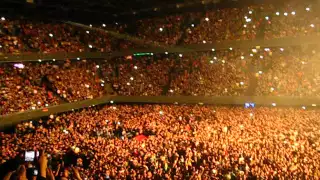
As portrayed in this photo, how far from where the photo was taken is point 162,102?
21.3m

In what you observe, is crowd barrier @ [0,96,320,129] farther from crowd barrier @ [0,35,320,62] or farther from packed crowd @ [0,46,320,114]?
crowd barrier @ [0,35,320,62]

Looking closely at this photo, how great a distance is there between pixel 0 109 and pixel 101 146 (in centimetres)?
724

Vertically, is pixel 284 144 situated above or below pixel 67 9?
below

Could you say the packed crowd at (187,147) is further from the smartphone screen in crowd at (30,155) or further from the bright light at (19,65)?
the bright light at (19,65)

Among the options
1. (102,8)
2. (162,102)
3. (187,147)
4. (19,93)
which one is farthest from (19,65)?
(187,147)

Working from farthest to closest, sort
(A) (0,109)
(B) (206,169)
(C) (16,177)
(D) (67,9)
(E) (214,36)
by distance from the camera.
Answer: (D) (67,9), (E) (214,36), (A) (0,109), (B) (206,169), (C) (16,177)

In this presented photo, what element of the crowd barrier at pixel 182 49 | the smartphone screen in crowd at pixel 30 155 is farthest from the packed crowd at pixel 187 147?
the crowd barrier at pixel 182 49

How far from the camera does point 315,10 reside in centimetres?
2000

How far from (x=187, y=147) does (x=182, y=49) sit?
13.1m

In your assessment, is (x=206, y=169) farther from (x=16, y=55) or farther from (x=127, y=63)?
(x=127, y=63)

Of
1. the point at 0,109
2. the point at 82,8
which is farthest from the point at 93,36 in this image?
the point at 0,109

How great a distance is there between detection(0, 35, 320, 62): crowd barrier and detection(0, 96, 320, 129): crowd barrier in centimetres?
337

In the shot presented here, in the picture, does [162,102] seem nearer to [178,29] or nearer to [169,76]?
[169,76]

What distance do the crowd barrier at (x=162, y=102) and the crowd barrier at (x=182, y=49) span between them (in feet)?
11.0
